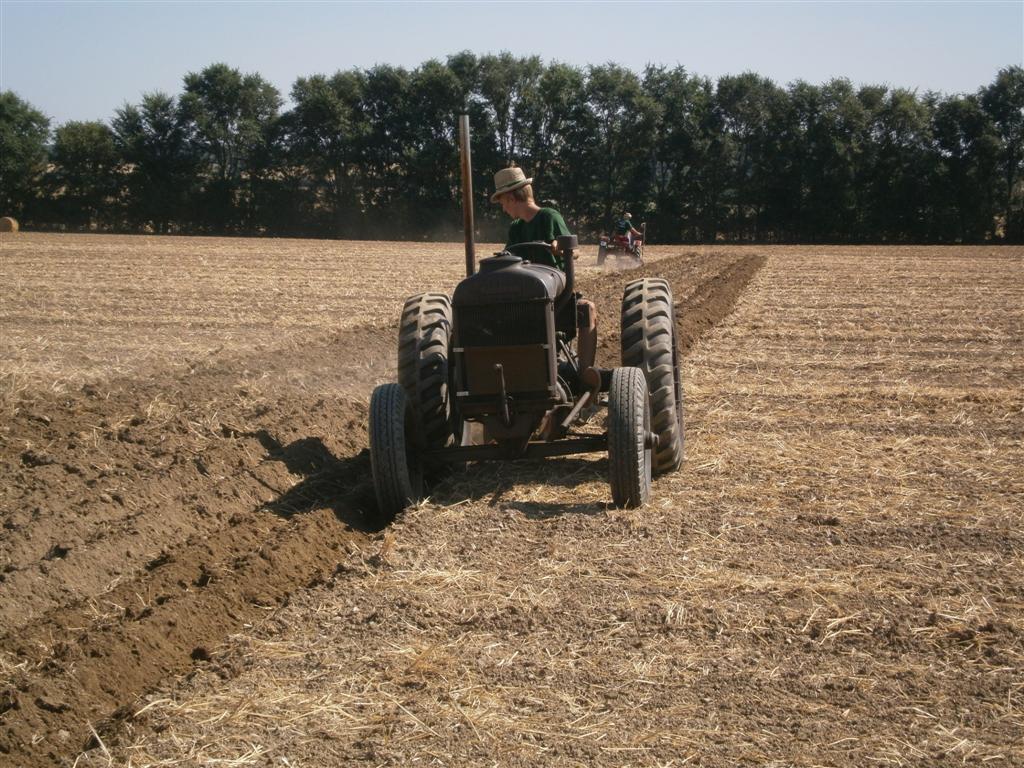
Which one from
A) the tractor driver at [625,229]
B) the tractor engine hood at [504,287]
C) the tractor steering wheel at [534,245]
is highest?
the tractor driver at [625,229]

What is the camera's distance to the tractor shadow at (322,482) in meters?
6.35

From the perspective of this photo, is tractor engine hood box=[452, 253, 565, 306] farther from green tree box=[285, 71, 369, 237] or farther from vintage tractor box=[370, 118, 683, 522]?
green tree box=[285, 71, 369, 237]

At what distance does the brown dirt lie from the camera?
168 inches

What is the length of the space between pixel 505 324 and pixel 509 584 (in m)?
1.68

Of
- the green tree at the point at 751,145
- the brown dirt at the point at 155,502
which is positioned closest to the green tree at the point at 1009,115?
the green tree at the point at 751,145

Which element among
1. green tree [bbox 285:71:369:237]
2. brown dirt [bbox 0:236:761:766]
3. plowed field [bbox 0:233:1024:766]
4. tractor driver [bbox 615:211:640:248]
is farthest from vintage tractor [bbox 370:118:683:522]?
green tree [bbox 285:71:369:237]

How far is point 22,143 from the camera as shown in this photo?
45.7 meters

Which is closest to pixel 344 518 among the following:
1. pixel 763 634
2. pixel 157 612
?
pixel 157 612

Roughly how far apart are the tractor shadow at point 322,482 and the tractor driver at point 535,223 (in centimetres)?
166

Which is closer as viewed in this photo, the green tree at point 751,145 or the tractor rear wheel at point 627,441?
the tractor rear wheel at point 627,441

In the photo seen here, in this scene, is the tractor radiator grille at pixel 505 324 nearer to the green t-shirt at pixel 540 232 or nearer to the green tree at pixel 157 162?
the green t-shirt at pixel 540 232

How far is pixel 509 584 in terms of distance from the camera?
4.93m

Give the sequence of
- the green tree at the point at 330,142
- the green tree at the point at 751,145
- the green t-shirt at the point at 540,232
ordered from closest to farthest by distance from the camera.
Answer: the green t-shirt at the point at 540,232
the green tree at the point at 751,145
the green tree at the point at 330,142

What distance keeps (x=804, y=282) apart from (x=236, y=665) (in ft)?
57.7
